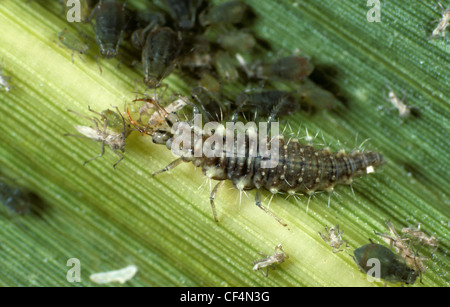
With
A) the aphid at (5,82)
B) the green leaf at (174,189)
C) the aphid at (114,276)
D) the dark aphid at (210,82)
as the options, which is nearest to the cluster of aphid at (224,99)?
the dark aphid at (210,82)

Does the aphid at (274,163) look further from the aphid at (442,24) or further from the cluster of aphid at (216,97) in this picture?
the aphid at (442,24)

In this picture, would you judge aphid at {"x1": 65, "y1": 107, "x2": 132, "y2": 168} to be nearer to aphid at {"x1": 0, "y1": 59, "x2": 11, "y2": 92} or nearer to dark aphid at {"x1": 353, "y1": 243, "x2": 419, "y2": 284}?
aphid at {"x1": 0, "y1": 59, "x2": 11, "y2": 92}

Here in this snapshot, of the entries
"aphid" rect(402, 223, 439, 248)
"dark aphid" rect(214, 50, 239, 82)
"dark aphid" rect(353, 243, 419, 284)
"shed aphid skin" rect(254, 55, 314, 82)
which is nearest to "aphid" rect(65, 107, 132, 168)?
"dark aphid" rect(214, 50, 239, 82)

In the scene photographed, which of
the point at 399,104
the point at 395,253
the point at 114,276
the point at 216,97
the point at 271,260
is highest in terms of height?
the point at 399,104

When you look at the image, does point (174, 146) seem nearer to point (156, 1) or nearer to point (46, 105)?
point (46, 105)

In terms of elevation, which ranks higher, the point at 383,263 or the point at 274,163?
the point at 274,163

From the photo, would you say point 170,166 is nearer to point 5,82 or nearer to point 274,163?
point 274,163

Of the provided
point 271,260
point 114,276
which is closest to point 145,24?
point 114,276
